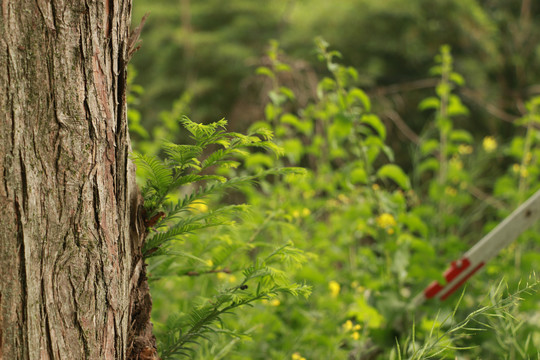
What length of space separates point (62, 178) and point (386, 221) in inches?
55.2

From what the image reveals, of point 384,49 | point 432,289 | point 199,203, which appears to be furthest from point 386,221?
point 384,49

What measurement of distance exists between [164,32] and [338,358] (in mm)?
5176

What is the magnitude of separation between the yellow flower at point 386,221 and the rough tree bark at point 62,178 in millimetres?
1274

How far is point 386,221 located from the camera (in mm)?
1976

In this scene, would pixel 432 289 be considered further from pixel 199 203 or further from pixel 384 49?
pixel 384 49

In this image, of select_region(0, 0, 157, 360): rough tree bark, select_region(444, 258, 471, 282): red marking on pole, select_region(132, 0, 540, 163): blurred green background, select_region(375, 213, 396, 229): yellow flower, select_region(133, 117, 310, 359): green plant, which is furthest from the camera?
select_region(132, 0, 540, 163): blurred green background

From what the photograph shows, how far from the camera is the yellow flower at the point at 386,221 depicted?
1.97 meters

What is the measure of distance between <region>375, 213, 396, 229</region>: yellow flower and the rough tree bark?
1.27 meters

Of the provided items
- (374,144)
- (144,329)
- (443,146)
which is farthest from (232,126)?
(144,329)

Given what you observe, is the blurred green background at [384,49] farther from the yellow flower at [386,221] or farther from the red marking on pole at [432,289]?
the red marking on pole at [432,289]

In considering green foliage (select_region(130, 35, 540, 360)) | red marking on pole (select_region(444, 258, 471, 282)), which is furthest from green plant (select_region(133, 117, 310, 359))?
red marking on pole (select_region(444, 258, 471, 282))

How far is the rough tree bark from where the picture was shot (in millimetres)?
815

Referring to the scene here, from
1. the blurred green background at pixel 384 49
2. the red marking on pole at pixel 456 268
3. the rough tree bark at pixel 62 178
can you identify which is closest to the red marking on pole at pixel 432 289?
the red marking on pole at pixel 456 268

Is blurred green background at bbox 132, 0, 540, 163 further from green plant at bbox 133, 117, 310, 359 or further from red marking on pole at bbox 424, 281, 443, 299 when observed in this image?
green plant at bbox 133, 117, 310, 359
